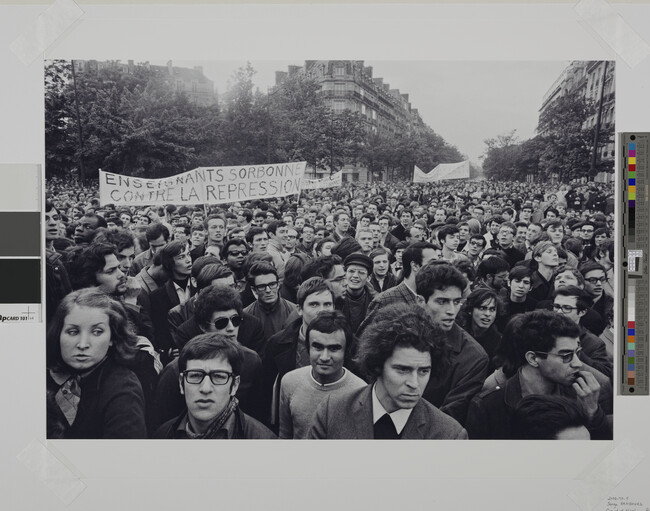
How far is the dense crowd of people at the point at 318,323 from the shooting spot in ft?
9.47

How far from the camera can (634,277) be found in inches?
115

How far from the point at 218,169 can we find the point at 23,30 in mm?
1130

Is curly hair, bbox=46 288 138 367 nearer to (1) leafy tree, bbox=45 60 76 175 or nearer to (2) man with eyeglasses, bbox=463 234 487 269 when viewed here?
(1) leafy tree, bbox=45 60 76 175

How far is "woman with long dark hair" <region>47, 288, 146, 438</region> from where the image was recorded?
2881 millimetres

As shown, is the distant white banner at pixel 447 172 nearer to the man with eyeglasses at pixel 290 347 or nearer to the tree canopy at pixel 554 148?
the tree canopy at pixel 554 148

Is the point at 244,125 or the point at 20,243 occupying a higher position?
the point at 244,125

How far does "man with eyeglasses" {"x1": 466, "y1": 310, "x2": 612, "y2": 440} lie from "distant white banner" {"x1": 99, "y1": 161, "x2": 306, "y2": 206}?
1.38 m

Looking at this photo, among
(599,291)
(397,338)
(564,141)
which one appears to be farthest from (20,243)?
(599,291)

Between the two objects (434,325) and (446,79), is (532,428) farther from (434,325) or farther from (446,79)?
(446,79)

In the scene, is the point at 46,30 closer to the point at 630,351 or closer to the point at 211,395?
the point at 211,395

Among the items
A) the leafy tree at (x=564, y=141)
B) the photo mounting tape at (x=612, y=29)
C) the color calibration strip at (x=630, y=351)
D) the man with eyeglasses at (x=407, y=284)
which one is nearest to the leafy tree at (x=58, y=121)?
the man with eyeglasses at (x=407, y=284)

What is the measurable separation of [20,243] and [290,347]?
1405mm

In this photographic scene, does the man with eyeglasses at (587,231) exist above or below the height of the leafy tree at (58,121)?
below

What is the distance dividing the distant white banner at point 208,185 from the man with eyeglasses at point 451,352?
32.6 inches
